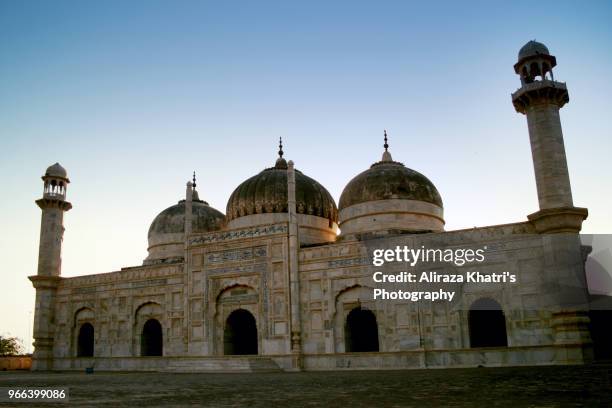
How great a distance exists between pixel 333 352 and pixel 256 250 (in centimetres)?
510

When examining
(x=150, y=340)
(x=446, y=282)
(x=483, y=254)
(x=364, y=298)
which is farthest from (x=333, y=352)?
(x=150, y=340)

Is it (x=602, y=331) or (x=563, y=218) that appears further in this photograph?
(x=602, y=331)

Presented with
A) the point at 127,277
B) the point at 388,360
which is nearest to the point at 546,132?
the point at 388,360

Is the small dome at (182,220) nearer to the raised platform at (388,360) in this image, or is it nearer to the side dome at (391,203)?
the raised platform at (388,360)

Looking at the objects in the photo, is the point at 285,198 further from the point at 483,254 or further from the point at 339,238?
the point at 483,254

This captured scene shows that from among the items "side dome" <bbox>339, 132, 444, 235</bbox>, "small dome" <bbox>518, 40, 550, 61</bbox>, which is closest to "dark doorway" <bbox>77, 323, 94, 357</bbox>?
"side dome" <bbox>339, 132, 444, 235</bbox>

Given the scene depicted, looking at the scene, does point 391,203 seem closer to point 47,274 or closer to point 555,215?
point 555,215

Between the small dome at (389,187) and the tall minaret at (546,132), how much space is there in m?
5.70

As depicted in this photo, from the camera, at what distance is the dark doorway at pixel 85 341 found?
87.0ft

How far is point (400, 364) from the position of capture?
1855 centimetres

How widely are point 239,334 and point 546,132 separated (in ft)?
47.3

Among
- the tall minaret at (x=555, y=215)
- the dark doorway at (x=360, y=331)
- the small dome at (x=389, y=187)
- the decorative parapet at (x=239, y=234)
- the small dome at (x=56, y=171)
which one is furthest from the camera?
the small dome at (x=56, y=171)

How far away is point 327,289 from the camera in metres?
20.4

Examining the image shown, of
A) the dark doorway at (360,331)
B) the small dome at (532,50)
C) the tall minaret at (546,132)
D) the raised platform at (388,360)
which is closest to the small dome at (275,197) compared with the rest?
the dark doorway at (360,331)
